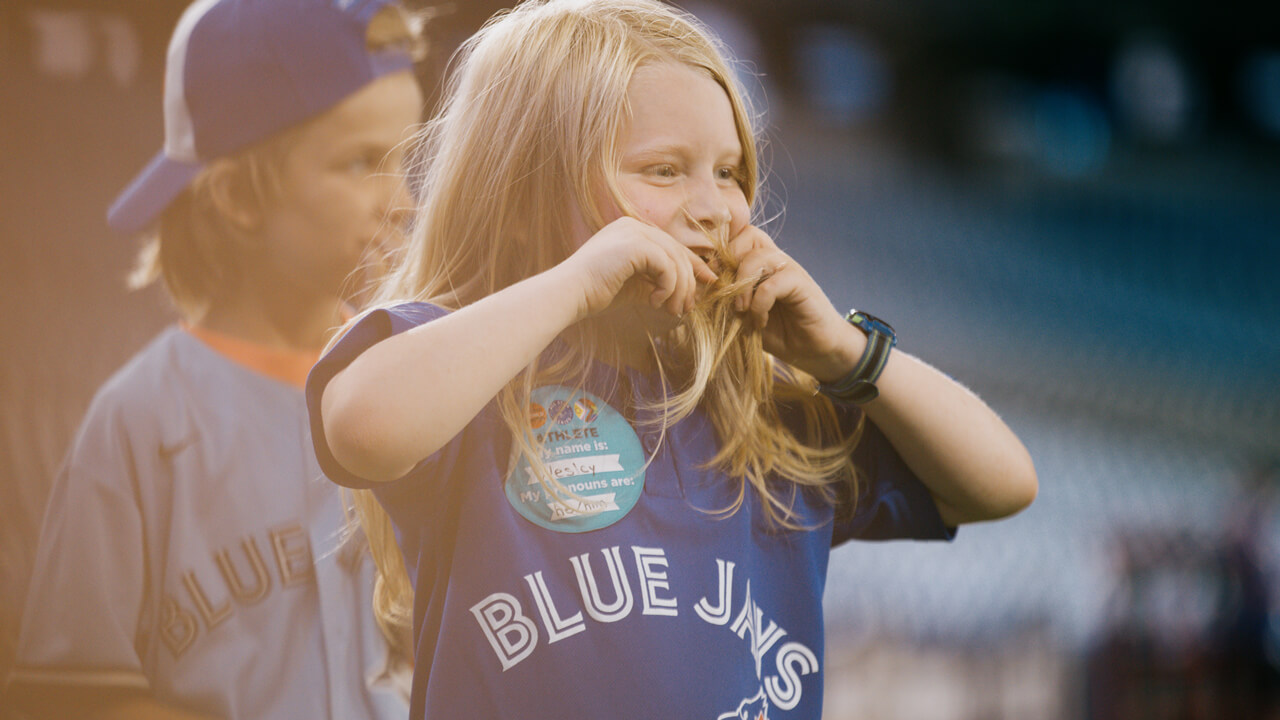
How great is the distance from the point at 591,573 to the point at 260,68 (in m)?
0.50

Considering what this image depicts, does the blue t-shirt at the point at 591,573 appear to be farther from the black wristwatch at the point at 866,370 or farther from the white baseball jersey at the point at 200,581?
the white baseball jersey at the point at 200,581

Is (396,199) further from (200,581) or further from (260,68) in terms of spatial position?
(200,581)

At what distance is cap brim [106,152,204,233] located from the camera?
846mm

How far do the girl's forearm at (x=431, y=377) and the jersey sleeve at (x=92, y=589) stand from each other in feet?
1.04

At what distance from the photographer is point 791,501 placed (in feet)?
2.10

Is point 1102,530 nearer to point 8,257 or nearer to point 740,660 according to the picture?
point 740,660

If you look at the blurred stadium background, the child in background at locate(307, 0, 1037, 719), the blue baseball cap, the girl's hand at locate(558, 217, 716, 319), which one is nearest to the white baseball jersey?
the child in background at locate(307, 0, 1037, 719)

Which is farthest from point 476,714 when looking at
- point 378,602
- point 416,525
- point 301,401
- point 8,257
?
point 8,257

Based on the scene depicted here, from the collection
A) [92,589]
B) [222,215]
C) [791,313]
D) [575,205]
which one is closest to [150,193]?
[222,215]

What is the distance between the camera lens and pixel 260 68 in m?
0.81

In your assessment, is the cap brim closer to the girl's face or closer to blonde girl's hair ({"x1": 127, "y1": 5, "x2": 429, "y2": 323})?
blonde girl's hair ({"x1": 127, "y1": 5, "x2": 429, "y2": 323})

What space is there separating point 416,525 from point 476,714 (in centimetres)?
10

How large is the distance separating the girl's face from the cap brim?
0.42 meters

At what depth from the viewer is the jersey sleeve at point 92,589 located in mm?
731
